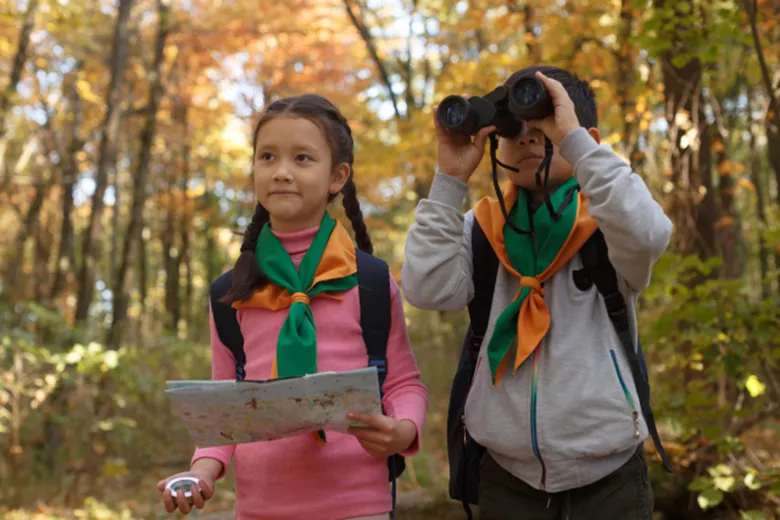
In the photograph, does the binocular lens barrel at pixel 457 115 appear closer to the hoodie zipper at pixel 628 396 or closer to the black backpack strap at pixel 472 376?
the black backpack strap at pixel 472 376

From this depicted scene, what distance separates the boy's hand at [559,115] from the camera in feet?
5.90

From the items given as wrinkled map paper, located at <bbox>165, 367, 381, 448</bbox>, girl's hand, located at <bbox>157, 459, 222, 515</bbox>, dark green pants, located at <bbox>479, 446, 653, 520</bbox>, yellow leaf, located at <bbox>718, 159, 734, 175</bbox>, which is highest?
yellow leaf, located at <bbox>718, 159, 734, 175</bbox>

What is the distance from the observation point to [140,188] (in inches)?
394

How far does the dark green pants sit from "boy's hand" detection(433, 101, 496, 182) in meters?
0.81

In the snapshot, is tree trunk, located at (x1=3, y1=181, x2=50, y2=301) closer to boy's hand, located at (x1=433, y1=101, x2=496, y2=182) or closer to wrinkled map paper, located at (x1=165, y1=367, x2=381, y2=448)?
boy's hand, located at (x1=433, y1=101, x2=496, y2=182)

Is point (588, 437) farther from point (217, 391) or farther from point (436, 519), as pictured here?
point (436, 519)

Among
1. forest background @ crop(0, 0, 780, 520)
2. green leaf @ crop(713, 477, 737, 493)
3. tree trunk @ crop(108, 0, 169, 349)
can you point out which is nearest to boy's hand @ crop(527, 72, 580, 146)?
forest background @ crop(0, 0, 780, 520)

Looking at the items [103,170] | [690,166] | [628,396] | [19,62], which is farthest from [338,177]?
[19,62]

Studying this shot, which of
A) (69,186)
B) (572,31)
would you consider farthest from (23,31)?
(572,31)

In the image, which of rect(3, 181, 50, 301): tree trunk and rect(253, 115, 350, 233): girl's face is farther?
rect(3, 181, 50, 301): tree trunk

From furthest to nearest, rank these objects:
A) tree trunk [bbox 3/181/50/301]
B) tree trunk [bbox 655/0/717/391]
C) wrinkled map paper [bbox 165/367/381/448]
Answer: tree trunk [bbox 3/181/50/301] < tree trunk [bbox 655/0/717/391] < wrinkled map paper [bbox 165/367/381/448]

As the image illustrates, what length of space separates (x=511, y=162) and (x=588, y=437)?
2.46 ft

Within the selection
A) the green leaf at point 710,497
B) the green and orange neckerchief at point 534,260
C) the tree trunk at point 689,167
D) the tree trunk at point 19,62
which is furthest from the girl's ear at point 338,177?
the tree trunk at point 19,62

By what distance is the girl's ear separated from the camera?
2039mm
